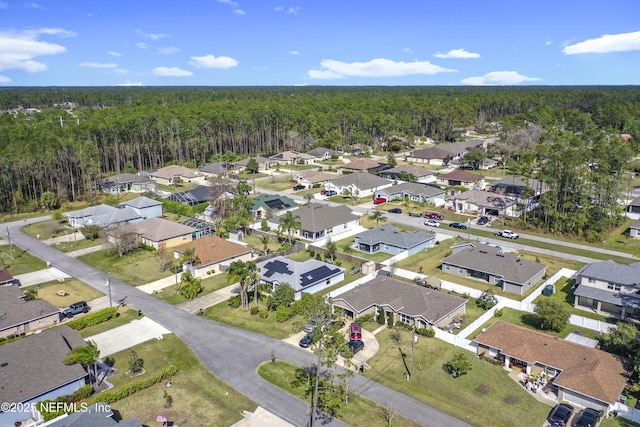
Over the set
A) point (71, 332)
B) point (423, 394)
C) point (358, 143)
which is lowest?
point (423, 394)

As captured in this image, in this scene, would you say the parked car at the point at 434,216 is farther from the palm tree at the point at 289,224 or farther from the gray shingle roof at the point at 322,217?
the palm tree at the point at 289,224

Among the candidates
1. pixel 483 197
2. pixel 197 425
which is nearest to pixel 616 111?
pixel 483 197

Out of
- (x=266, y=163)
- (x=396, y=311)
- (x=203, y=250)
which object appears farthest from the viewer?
(x=266, y=163)

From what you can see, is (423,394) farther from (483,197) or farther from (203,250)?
(483,197)

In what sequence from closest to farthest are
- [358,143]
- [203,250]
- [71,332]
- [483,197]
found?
[71,332]
[203,250]
[483,197]
[358,143]

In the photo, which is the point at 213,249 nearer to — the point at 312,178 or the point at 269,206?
the point at 269,206

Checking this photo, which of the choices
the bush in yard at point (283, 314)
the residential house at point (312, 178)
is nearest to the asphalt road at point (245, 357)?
the bush in yard at point (283, 314)

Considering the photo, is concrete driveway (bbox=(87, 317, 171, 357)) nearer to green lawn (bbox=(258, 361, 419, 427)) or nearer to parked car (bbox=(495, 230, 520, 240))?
green lawn (bbox=(258, 361, 419, 427))
